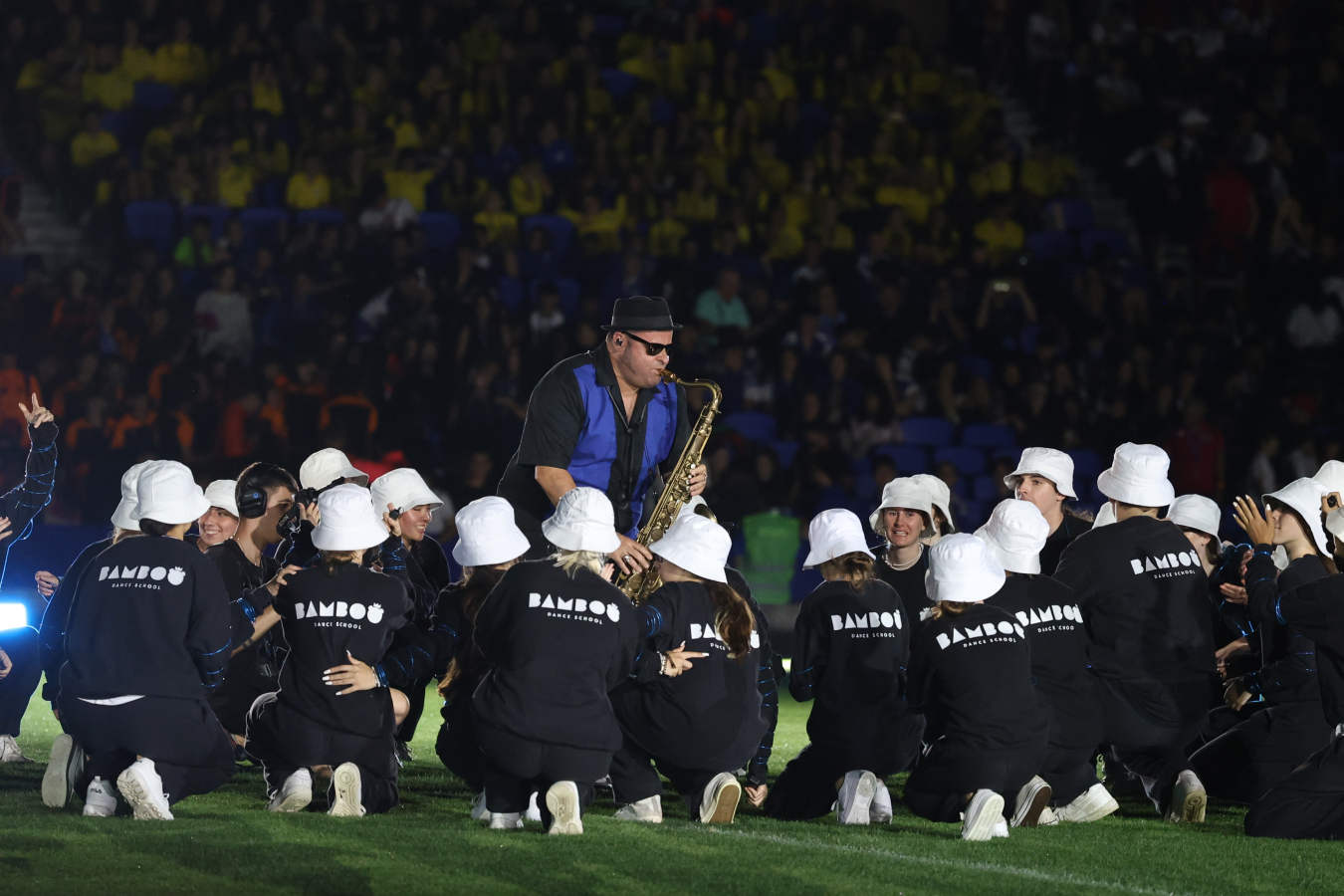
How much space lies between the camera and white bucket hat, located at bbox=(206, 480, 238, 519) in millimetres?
9484

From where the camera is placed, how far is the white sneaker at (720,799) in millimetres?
7973

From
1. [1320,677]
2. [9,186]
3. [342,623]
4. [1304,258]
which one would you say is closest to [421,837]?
[342,623]

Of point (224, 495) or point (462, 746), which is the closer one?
point (462, 746)

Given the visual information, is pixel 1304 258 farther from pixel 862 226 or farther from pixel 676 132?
pixel 676 132

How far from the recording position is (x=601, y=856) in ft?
22.4

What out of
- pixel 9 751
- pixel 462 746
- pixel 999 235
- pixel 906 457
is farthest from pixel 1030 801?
pixel 999 235

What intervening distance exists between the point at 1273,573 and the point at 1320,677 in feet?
1.85

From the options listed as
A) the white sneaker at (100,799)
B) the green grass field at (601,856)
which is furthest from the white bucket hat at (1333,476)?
the white sneaker at (100,799)

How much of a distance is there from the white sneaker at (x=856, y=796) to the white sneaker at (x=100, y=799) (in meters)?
3.17

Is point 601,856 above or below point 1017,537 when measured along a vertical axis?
below

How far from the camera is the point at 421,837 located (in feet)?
23.3

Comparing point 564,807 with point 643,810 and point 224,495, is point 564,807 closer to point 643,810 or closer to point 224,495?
point 643,810

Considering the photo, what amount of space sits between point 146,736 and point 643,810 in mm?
2143

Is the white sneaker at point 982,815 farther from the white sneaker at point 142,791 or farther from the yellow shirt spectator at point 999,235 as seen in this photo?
the yellow shirt spectator at point 999,235
